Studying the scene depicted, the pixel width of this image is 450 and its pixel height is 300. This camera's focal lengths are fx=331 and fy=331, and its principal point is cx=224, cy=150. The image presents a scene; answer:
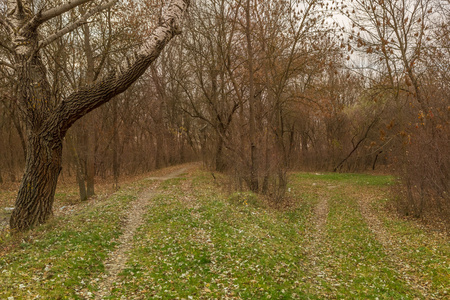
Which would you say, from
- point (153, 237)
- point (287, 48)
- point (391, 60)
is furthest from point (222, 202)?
point (391, 60)

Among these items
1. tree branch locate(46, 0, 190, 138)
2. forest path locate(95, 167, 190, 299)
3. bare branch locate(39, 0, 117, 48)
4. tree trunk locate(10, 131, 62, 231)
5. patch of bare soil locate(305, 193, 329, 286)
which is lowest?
patch of bare soil locate(305, 193, 329, 286)

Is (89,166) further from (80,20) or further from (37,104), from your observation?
(80,20)

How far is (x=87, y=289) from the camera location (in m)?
7.19

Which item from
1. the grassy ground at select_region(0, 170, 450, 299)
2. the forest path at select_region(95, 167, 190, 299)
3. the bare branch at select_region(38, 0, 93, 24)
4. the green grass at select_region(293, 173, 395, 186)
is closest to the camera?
the grassy ground at select_region(0, 170, 450, 299)

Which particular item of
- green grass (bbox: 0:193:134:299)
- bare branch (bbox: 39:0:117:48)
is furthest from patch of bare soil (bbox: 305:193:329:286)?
bare branch (bbox: 39:0:117:48)

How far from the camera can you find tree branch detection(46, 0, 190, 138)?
9.24 meters

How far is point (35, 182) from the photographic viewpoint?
977 centimetres

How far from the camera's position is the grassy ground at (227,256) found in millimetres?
7461

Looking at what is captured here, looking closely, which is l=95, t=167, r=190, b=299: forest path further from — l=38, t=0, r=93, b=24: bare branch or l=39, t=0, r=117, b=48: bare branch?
l=38, t=0, r=93, b=24: bare branch

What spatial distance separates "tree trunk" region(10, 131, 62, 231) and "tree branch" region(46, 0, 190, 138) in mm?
418

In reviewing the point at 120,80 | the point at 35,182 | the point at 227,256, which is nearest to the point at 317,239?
the point at 227,256

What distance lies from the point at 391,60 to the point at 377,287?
49.7 feet

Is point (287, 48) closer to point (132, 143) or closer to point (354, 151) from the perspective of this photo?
point (132, 143)

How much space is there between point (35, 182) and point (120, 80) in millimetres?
3940
